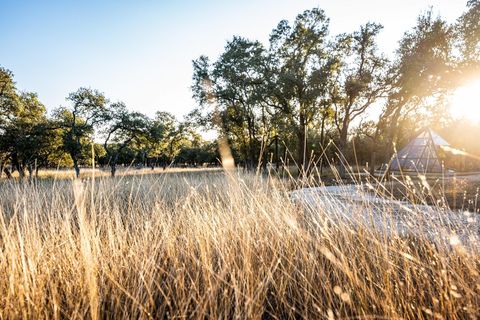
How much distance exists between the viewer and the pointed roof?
670 inches

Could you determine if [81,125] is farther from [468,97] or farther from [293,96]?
[468,97]

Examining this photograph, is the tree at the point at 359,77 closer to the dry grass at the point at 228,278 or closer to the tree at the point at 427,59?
the tree at the point at 427,59

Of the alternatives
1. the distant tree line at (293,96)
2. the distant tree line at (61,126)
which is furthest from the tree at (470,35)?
the distant tree line at (61,126)

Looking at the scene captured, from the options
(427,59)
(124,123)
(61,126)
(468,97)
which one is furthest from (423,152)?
(61,126)

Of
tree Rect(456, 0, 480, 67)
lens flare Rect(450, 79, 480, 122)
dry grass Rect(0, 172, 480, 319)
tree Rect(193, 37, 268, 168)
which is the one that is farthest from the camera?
tree Rect(193, 37, 268, 168)

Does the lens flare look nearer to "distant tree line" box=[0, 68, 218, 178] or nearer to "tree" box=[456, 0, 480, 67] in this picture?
"tree" box=[456, 0, 480, 67]

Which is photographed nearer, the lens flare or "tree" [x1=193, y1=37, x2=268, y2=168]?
the lens flare

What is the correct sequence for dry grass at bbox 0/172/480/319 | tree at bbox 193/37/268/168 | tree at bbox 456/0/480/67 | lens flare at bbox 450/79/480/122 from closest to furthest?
1. dry grass at bbox 0/172/480/319
2. tree at bbox 456/0/480/67
3. lens flare at bbox 450/79/480/122
4. tree at bbox 193/37/268/168

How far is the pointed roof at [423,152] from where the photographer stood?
17.0 meters

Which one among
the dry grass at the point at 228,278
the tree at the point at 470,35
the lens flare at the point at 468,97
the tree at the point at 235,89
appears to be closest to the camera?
the dry grass at the point at 228,278

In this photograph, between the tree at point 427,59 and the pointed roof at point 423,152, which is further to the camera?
the pointed roof at point 423,152

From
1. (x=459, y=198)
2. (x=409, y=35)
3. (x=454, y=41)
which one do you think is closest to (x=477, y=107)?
(x=454, y=41)

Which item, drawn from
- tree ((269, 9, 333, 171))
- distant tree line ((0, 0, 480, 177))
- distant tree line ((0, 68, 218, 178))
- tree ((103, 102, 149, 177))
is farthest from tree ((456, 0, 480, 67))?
tree ((103, 102, 149, 177))

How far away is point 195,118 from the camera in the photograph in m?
19.7
